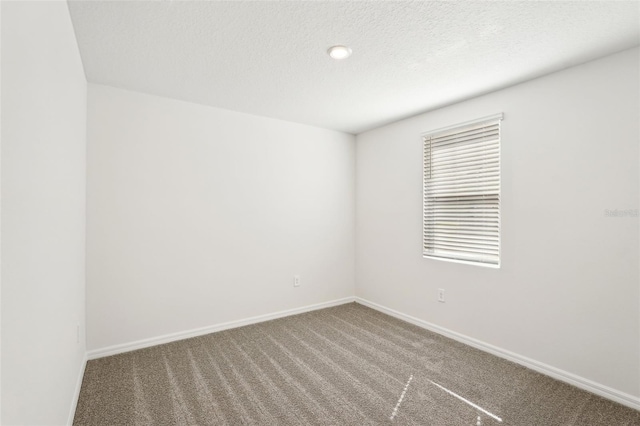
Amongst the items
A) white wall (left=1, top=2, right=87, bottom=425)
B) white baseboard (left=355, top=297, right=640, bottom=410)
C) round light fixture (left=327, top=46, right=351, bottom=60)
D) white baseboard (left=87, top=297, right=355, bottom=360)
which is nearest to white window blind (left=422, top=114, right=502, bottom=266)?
white baseboard (left=355, top=297, right=640, bottom=410)

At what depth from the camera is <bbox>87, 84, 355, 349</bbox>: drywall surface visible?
2.73 metres

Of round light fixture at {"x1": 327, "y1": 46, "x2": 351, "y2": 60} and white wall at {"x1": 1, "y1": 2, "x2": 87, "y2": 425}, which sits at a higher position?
round light fixture at {"x1": 327, "y1": 46, "x2": 351, "y2": 60}

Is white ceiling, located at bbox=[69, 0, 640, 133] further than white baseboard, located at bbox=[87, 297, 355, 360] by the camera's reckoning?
No

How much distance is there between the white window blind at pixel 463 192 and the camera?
112 inches

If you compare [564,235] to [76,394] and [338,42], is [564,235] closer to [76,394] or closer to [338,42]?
[338,42]

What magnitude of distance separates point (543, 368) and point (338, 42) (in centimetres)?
290

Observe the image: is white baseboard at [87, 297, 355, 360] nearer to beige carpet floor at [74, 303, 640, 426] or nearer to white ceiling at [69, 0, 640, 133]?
beige carpet floor at [74, 303, 640, 426]

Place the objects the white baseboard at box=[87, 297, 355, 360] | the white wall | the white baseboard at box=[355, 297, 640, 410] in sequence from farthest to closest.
Result: the white baseboard at box=[87, 297, 355, 360] < the white baseboard at box=[355, 297, 640, 410] < the white wall

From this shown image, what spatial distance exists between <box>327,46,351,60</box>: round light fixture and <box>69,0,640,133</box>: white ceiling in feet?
0.18

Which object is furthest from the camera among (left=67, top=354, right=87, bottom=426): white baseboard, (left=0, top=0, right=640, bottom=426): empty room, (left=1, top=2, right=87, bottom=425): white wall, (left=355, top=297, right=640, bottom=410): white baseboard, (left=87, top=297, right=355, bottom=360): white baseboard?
(left=87, top=297, right=355, bottom=360): white baseboard

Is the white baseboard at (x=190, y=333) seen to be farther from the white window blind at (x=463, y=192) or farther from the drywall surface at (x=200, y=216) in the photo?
the white window blind at (x=463, y=192)

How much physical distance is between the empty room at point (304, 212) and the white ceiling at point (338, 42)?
0.07 feet

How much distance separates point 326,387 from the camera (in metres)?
2.23

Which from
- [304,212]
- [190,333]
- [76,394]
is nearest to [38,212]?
[76,394]
